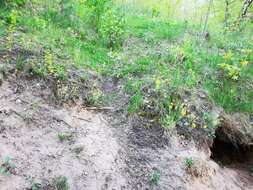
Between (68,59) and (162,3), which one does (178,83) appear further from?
(162,3)

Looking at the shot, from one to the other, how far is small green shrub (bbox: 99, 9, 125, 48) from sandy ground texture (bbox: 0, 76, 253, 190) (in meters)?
2.20

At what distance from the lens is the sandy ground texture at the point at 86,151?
14.0 feet

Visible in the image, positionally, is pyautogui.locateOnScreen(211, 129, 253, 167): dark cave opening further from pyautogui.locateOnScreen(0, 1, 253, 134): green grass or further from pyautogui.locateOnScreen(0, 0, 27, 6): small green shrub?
pyautogui.locateOnScreen(0, 0, 27, 6): small green shrub

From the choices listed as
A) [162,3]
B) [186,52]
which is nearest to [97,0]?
[186,52]

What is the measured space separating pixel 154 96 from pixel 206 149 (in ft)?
4.01

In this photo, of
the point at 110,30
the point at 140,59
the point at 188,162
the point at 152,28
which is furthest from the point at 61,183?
the point at 152,28

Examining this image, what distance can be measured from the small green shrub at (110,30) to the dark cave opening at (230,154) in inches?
110

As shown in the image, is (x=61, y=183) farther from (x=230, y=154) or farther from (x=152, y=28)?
(x=152, y=28)

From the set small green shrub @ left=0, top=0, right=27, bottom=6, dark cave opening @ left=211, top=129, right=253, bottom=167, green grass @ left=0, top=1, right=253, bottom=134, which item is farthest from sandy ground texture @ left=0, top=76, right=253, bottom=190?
small green shrub @ left=0, top=0, right=27, bottom=6

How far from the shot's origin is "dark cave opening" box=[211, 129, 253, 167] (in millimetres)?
6977

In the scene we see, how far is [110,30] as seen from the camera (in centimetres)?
727

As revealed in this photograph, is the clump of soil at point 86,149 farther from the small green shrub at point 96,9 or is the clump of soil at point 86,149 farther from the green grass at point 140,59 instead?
the small green shrub at point 96,9

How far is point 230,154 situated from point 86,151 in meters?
3.69

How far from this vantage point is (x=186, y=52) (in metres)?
7.23
